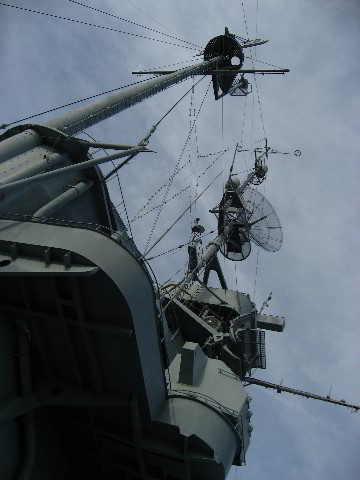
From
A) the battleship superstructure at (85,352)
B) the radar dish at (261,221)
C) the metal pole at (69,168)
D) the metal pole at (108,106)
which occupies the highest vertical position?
the radar dish at (261,221)

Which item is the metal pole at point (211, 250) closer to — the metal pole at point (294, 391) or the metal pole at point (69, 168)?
the metal pole at point (294, 391)

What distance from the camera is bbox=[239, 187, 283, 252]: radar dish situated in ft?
75.3

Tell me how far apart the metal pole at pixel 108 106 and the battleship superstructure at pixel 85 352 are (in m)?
0.05


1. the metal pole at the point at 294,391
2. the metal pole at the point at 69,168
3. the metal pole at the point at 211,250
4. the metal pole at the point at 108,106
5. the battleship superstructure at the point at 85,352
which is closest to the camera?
the battleship superstructure at the point at 85,352

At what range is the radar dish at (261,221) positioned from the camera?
22.9 meters

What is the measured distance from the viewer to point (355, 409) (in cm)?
1500

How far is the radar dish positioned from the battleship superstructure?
43.4 ft

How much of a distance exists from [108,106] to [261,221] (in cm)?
1456

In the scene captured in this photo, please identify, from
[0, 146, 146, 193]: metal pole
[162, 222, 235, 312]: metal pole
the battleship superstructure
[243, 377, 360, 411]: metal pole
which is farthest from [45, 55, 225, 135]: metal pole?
[243, 377, 360, 411]: metal pole

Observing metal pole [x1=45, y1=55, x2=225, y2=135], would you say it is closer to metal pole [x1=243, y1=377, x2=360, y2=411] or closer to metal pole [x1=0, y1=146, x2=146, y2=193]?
metal pole [x1=0, y1=146, x2=146, y2=193]

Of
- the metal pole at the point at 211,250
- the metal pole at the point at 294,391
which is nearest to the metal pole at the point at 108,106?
the metal pole at the point at 211,250

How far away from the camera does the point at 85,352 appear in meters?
8.11

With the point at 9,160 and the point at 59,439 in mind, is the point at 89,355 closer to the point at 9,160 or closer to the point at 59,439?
the point at 59,439

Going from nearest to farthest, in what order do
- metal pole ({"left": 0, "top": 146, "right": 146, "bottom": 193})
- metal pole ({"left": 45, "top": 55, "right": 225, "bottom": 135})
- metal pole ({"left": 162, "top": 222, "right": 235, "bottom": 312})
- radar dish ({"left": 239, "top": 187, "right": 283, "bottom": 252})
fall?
metal pole ({"left": 0, "top": 146, "right": 146, "bottom": 193})
metal pole ({"left": 45, "top": 55, "right": 225, "bottom": 135})
metal pole ({"left": 162, "top": 222, "right": 235, "bottom": 312})
radar dish ({"left": 239, "top": 187, "right": 283, "bottom": 252})
